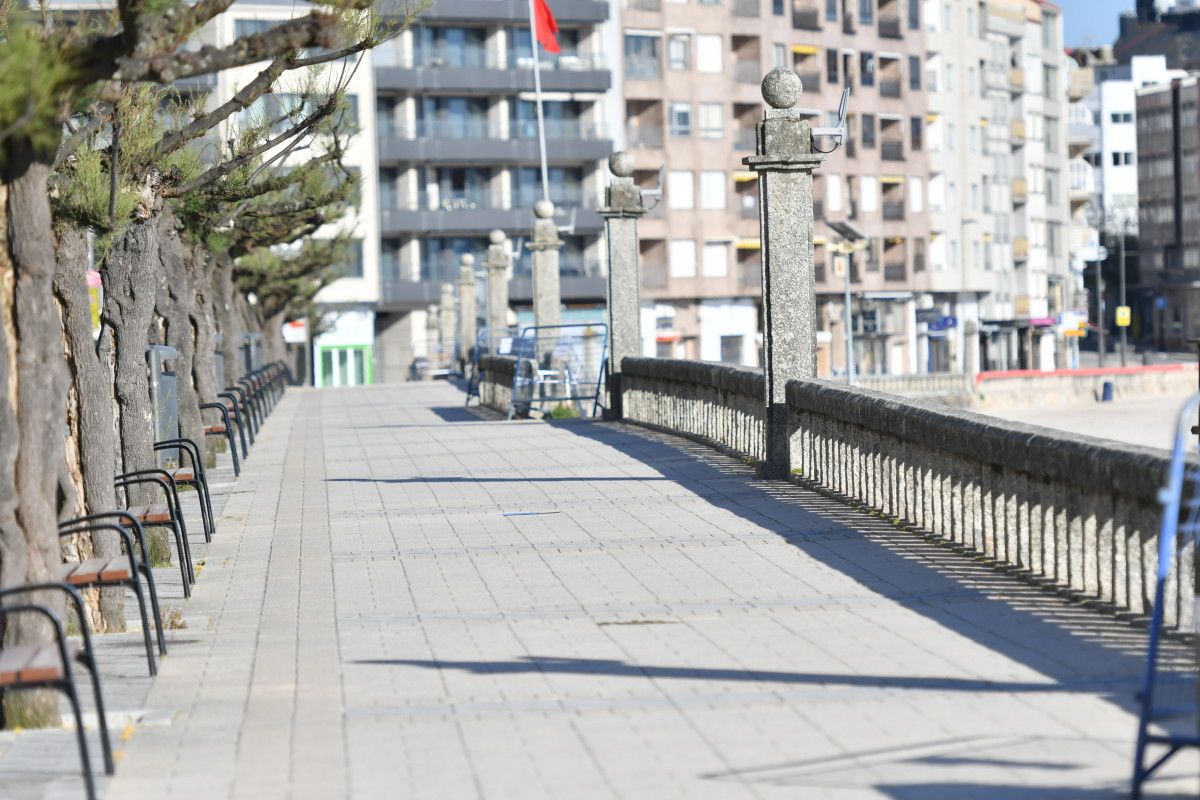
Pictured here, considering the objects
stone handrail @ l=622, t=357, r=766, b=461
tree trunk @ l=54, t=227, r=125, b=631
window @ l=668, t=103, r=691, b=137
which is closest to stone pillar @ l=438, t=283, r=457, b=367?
window @ l=668, t=103, r=691, b=137

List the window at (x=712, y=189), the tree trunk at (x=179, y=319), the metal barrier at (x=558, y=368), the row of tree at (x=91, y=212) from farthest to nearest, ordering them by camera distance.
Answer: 1. the window at (x=712, y=189)
2. the metal barrier at (x=558, y=368)
3. the tree trunk at (x=179, y=319)
4. the row of tree at (x=91, y=212)

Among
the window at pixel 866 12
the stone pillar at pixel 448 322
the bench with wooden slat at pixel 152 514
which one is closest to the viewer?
the bench with wooden slat at pixel 152 514

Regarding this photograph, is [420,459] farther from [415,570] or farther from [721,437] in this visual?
[415,570]

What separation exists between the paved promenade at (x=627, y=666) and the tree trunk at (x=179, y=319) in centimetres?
518

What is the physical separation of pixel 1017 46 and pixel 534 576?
4218 inches

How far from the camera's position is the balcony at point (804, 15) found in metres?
98.9

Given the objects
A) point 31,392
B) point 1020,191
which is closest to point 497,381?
point 31,392

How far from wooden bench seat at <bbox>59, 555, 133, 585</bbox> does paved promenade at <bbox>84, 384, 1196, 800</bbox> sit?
19.5 inches

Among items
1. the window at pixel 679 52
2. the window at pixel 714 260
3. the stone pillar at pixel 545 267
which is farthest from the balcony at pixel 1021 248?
the stone pillar at pixel 545 267

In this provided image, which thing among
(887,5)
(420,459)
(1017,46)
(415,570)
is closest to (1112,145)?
(1017,46)

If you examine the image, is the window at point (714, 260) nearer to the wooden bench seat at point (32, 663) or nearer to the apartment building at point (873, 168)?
the apartment building at point (873, 168)

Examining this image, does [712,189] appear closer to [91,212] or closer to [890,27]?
[890,27]

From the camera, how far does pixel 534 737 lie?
812 centimetres

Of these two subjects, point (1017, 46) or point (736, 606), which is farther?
point (1017, 46)
